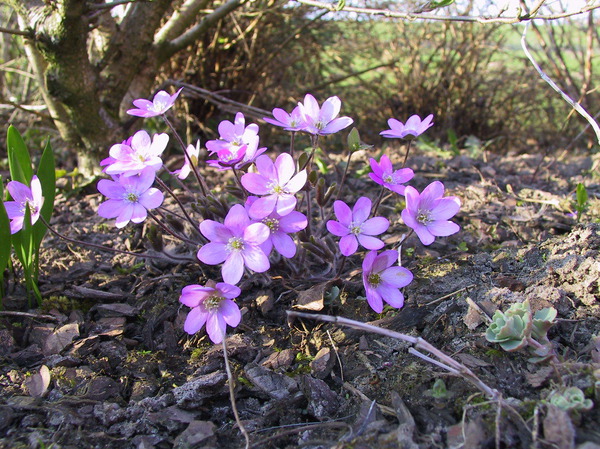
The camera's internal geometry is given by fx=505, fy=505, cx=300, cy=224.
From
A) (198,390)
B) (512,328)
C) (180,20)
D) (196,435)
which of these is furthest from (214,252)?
(180,20)

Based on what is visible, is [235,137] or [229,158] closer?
[229,158]

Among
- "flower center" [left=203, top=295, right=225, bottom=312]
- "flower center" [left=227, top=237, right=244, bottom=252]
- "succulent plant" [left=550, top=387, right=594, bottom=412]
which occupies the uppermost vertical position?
"flower center" [left=227, top=237, right=244, bottom=252]

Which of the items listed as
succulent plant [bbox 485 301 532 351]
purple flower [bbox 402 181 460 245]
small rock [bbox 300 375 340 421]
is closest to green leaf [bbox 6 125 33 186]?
small rock [bbox 300 375 340 421]

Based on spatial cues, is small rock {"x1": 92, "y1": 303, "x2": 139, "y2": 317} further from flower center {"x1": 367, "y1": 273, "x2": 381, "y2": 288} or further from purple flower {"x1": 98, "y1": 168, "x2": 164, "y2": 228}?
flower center {"x1": 367, "y1": 273, "x2": 381, "y2": 288}

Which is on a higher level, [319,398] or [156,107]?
[156,107]

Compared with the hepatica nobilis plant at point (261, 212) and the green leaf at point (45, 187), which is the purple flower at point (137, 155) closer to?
the hepatica nobilis plant at point (261, 212)

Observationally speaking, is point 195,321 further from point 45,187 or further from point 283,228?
point 45,187

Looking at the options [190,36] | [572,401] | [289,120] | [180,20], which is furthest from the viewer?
[190,36]
